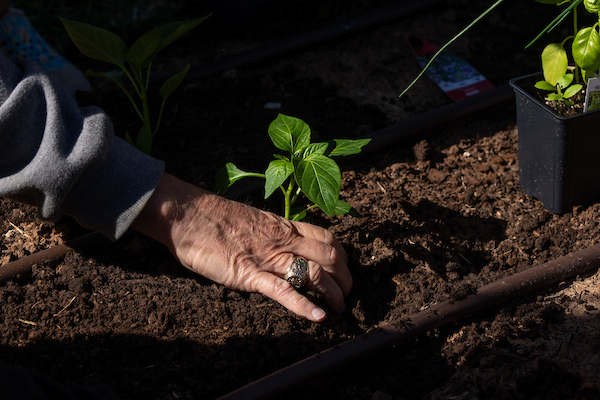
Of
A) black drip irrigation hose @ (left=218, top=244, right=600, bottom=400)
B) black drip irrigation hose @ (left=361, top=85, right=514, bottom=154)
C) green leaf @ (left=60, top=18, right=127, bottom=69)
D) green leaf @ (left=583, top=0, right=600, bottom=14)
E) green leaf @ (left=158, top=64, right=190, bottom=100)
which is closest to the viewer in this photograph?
black drip irrigation hose @ (left=218, top=244, right=600, bottom=400)

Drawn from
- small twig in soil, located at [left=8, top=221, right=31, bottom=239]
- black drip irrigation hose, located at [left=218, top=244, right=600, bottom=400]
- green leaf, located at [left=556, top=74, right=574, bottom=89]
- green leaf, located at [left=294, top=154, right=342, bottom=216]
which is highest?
green leaf, located at [left=556, top=74, right=574, bottom=89]

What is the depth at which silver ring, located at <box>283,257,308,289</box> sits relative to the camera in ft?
5.23

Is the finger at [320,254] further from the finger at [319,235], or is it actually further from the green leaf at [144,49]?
the green leaf at [144,49]

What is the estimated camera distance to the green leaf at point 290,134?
5.49 ft

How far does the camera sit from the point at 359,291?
173cm

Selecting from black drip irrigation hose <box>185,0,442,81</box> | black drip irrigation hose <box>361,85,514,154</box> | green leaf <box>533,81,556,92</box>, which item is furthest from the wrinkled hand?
black drip irrigation hose <box>185,0,442,81</box>

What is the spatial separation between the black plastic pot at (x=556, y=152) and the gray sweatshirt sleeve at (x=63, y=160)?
1249 mm

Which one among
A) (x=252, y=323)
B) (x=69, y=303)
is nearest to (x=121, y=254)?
(x=69, y=303)

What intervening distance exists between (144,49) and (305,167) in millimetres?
798

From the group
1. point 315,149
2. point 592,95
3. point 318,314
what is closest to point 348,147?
point 315,149

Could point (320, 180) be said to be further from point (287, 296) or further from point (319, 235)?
point (287, 296)

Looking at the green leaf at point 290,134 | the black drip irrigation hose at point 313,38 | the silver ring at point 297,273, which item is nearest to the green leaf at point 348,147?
the green leaf at point 290,134

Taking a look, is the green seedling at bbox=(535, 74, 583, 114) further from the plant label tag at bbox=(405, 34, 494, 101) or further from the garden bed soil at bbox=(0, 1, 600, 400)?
the plant label tag at bbox=(405, 34, 494, 101)

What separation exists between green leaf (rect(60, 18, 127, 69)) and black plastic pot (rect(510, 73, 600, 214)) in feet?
4.64
